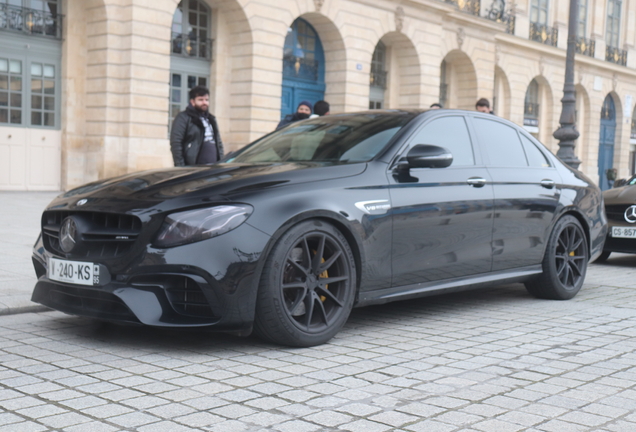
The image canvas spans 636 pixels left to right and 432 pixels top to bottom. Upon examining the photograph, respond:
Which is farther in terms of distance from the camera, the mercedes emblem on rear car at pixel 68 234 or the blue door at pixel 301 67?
the blue door at pixel 301 67

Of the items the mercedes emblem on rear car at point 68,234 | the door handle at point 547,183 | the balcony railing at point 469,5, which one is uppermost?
the balcony railing at point 469,5

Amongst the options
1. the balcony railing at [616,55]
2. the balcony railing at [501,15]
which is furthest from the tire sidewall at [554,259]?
the balcony railing at [616,55]

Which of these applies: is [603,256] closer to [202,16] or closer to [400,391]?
[400,391]

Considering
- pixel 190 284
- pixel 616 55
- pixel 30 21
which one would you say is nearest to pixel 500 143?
pixel 190 284

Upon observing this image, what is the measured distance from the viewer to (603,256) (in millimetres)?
10344

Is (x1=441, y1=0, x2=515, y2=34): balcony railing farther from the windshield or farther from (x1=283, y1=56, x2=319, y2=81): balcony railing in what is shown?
the windshield

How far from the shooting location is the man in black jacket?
869cm

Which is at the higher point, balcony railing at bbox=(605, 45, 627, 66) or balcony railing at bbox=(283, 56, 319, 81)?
balcony railing at bbox=(605, 45, 627, 66)

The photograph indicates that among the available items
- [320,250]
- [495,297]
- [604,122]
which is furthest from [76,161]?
[604,122]

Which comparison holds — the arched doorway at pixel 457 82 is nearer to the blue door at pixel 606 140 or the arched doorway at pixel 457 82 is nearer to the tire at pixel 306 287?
the blue door at pixel 606 140

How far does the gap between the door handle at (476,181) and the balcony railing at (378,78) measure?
20442 millimetres

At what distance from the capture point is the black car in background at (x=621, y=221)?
9.54 meters

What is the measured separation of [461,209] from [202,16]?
623 inches

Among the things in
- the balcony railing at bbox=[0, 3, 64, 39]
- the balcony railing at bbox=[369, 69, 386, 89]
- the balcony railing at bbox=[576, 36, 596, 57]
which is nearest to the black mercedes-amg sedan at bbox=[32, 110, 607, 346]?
the balcony railing at bbox=[0, 3, 64, 39]
